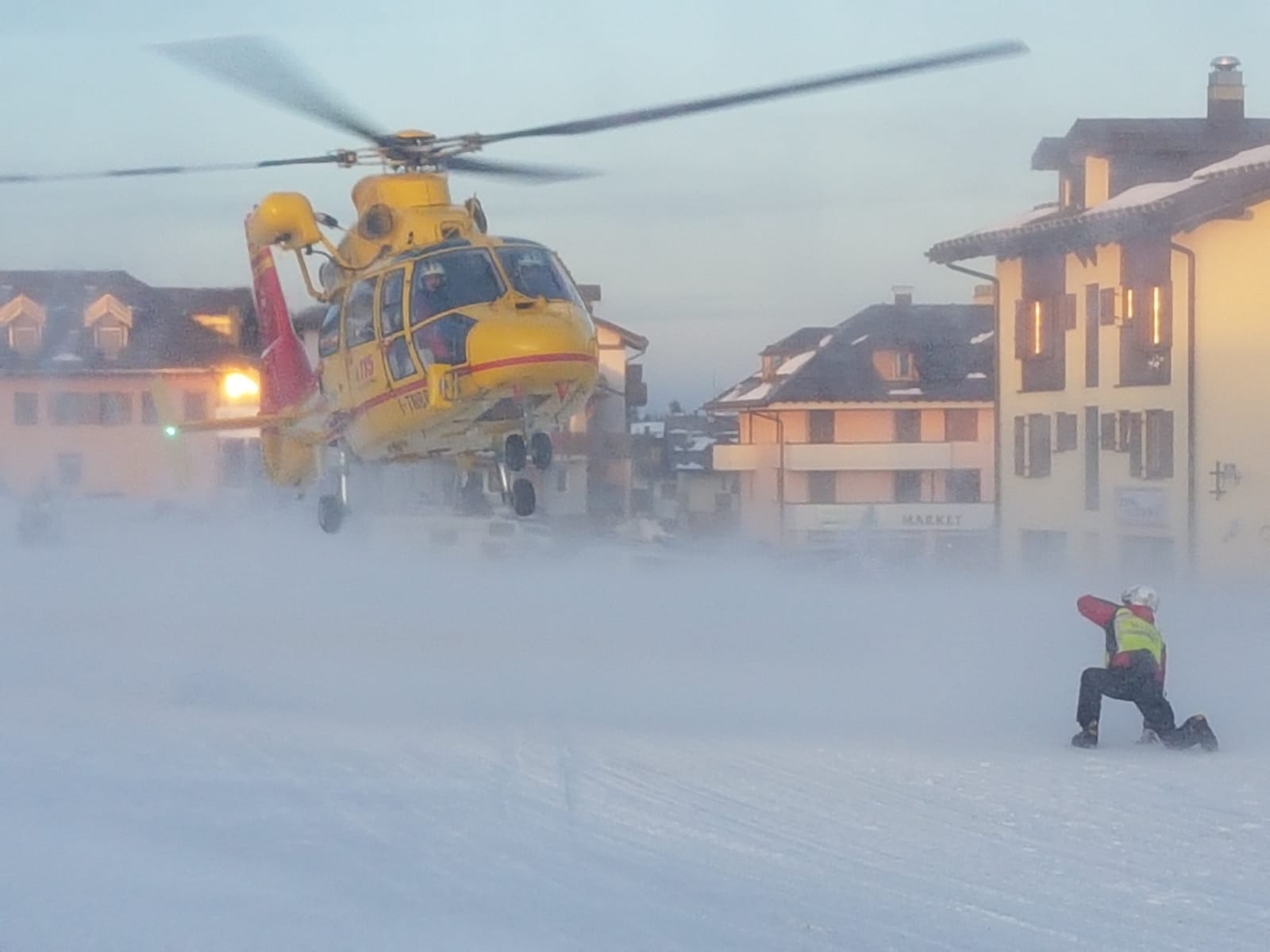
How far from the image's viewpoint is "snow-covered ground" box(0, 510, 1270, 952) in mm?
8633

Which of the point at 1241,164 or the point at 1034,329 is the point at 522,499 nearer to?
the point at 1241,164

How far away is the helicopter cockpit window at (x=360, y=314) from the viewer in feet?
53.1

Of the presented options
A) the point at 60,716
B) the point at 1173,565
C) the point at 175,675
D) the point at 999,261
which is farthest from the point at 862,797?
the point at 999,261

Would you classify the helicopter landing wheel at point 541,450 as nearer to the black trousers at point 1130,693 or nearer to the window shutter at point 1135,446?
the black trousers at point 1130,693

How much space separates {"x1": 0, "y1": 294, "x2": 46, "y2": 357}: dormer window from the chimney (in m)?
25.8

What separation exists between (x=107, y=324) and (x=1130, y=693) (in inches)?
1387

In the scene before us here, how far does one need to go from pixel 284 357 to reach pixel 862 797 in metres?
9.42

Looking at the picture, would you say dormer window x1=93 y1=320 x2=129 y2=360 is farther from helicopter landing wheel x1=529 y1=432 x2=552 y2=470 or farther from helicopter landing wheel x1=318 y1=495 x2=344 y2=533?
helicopter landing wheel x1=529 y1=432 x2=552 y2=470

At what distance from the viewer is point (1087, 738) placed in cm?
1377

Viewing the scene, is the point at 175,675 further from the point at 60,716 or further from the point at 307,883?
the point at 307,883

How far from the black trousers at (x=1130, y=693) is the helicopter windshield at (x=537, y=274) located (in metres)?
5.04

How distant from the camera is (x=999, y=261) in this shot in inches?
1449

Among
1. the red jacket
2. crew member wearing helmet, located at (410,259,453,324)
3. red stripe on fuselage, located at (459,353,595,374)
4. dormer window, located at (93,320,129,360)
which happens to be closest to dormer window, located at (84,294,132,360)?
dormer window, located at (93,320,129,360)

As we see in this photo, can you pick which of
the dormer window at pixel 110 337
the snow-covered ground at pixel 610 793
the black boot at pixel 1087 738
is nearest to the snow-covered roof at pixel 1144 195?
the snow-covered ground at pixel 610 793
